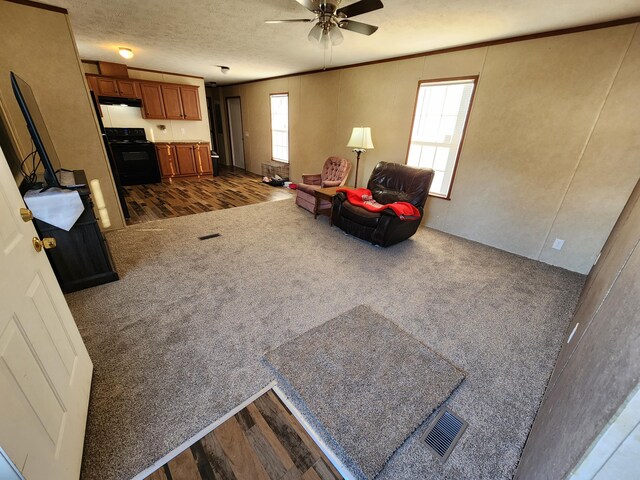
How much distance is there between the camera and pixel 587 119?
2570 millimetres

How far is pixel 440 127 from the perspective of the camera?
366cm

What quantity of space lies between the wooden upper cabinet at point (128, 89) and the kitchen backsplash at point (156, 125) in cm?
30

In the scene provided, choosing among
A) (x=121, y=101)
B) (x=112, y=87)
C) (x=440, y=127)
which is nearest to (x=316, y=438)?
(x=440, y=127)

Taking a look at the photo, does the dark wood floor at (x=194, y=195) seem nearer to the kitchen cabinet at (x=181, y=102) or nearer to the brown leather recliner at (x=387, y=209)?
the kitchen cabinet at (x=181, y=102)

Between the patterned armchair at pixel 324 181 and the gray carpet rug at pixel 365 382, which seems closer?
the gray carpet rug at pixel 365 382

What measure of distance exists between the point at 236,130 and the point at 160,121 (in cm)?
234

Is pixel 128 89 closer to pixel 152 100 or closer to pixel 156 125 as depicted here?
pixel 152 100

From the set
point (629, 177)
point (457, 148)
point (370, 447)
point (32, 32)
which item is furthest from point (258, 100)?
point (370, 447)

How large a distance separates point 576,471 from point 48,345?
1742 mm

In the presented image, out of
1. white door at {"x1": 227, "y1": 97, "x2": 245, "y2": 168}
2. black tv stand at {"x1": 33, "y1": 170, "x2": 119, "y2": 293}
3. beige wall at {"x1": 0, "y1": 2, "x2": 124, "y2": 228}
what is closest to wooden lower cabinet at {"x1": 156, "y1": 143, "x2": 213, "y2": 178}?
white door at {"x1": 227, "y1": 97, "x2": 245, "y2": 168}

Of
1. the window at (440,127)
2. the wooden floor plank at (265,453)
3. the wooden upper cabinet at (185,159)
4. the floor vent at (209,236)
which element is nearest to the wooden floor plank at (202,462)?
the wooden floor plank at (265,453)

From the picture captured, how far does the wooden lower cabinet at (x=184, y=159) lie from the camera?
6066mm

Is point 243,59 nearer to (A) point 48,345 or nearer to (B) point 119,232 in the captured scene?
(B) point 119,232

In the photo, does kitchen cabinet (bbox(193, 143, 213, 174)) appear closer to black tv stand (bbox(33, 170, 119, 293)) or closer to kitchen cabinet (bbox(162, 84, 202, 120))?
kitchen cabinet (bbox(162, 84, 202, 120))
